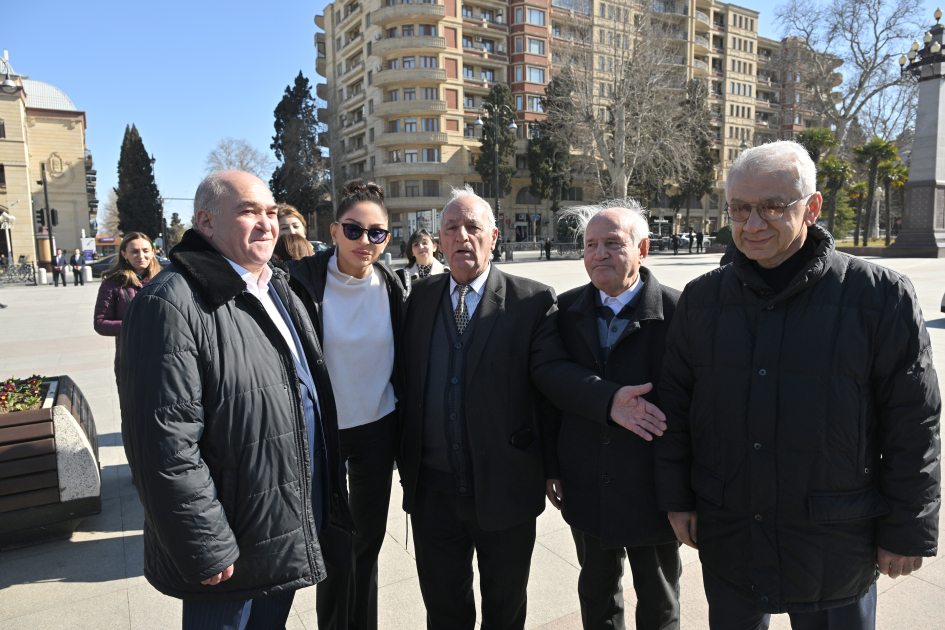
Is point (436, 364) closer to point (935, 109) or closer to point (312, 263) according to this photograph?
point (312, 263)

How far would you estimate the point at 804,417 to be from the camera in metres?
1.82

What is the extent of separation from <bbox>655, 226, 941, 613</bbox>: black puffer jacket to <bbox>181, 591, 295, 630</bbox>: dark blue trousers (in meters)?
1.68

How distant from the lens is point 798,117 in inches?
2958

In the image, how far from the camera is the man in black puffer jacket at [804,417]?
1.78 meters

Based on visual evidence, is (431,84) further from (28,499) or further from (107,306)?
(28,499)

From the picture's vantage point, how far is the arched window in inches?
2189

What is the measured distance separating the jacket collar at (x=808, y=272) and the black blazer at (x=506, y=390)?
2.11 ft

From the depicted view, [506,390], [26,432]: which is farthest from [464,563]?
[26,432]

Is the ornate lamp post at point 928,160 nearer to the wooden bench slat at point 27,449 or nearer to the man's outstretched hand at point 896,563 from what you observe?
the man's outstretched hand at point 896,563

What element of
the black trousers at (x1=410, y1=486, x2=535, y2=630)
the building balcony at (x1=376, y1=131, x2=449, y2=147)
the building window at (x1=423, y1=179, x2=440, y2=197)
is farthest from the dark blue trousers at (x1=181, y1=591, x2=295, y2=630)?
the building window at (x1=423, y1=179, x2=440, y2=197)

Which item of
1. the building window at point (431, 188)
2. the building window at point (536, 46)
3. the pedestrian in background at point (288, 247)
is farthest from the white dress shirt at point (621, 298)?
the building window at point (536, 46)

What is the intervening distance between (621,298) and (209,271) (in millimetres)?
1683

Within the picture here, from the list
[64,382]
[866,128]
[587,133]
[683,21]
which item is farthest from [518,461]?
[683,21]

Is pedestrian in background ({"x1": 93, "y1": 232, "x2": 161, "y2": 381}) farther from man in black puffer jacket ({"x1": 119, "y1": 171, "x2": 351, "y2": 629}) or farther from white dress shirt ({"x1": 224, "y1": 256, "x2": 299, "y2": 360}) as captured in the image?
man in black puffer jacket ({"x1": 119, "y1": 171, "x2": 351, "y2": 629})
